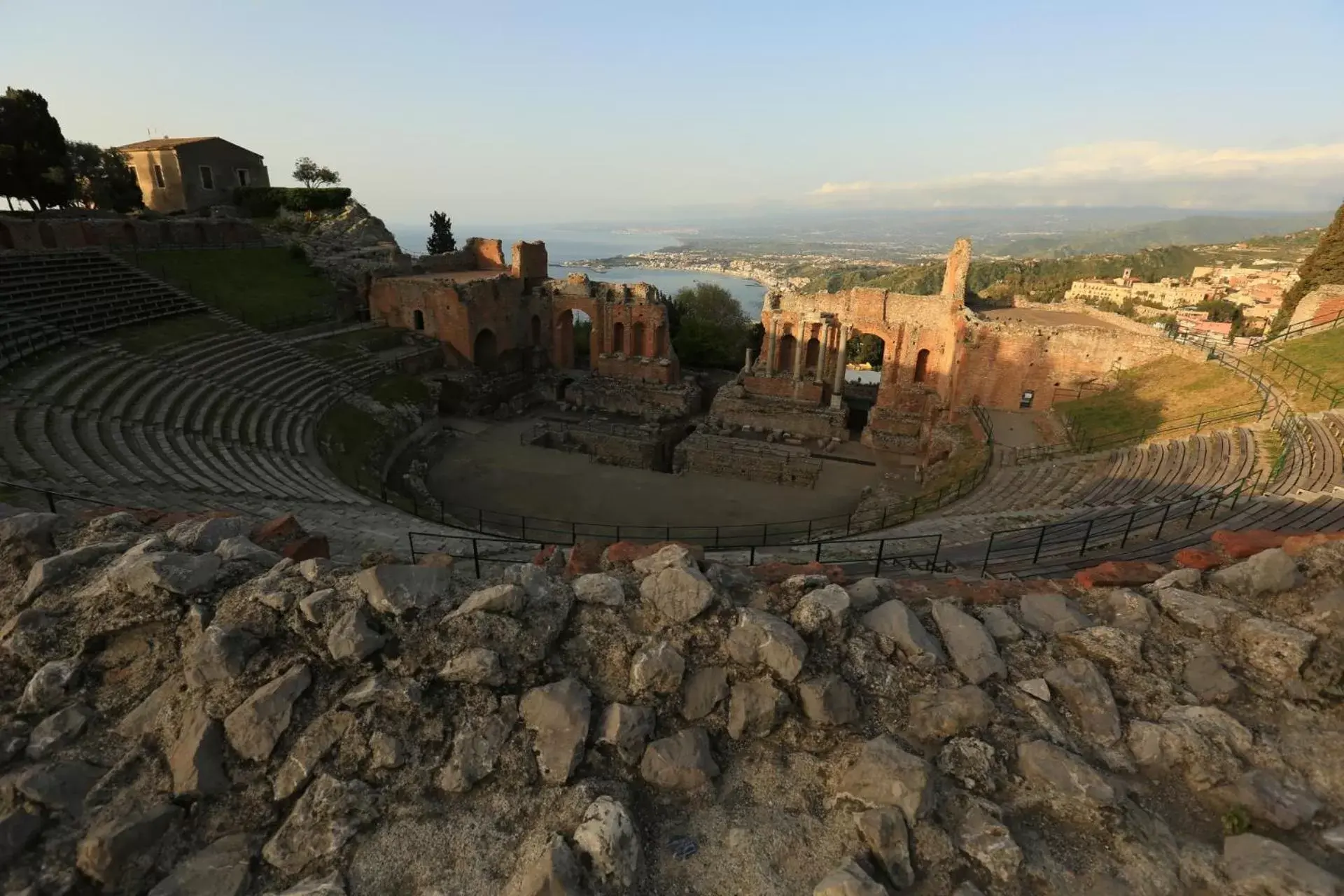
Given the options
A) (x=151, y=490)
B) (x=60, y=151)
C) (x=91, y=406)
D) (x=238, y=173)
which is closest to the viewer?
(x=151, y=490)

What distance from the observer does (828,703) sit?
4359mm

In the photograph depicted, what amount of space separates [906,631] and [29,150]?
46364mm

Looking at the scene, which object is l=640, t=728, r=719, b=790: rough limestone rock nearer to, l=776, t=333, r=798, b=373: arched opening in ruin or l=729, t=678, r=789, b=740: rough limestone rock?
l=729, t=678, r=789, b=740: rough limestone rock

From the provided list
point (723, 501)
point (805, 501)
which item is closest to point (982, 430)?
point (805, 501)

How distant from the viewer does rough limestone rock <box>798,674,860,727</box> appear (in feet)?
14.2

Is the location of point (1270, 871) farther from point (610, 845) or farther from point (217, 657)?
point (217, 657)

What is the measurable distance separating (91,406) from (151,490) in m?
6.78

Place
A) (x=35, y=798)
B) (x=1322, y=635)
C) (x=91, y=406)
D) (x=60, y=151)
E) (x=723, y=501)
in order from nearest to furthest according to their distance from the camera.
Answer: (x=35, y=798) → (x=1322, y=635) → (x=91, y=406) → (x=723, y=501) → (x=60, y=151)

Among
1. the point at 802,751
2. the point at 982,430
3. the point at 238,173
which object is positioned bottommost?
the point at 982,430

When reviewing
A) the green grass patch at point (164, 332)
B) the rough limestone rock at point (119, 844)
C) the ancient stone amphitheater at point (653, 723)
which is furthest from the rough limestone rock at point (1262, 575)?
the green grass patch at point (164, 332)

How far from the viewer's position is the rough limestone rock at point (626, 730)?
415 centimetres

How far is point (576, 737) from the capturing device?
4.11 m

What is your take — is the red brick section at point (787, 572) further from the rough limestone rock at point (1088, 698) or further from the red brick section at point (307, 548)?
the red brick section at point (307, 548)

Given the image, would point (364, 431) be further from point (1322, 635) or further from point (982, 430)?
point (1322, 635)
